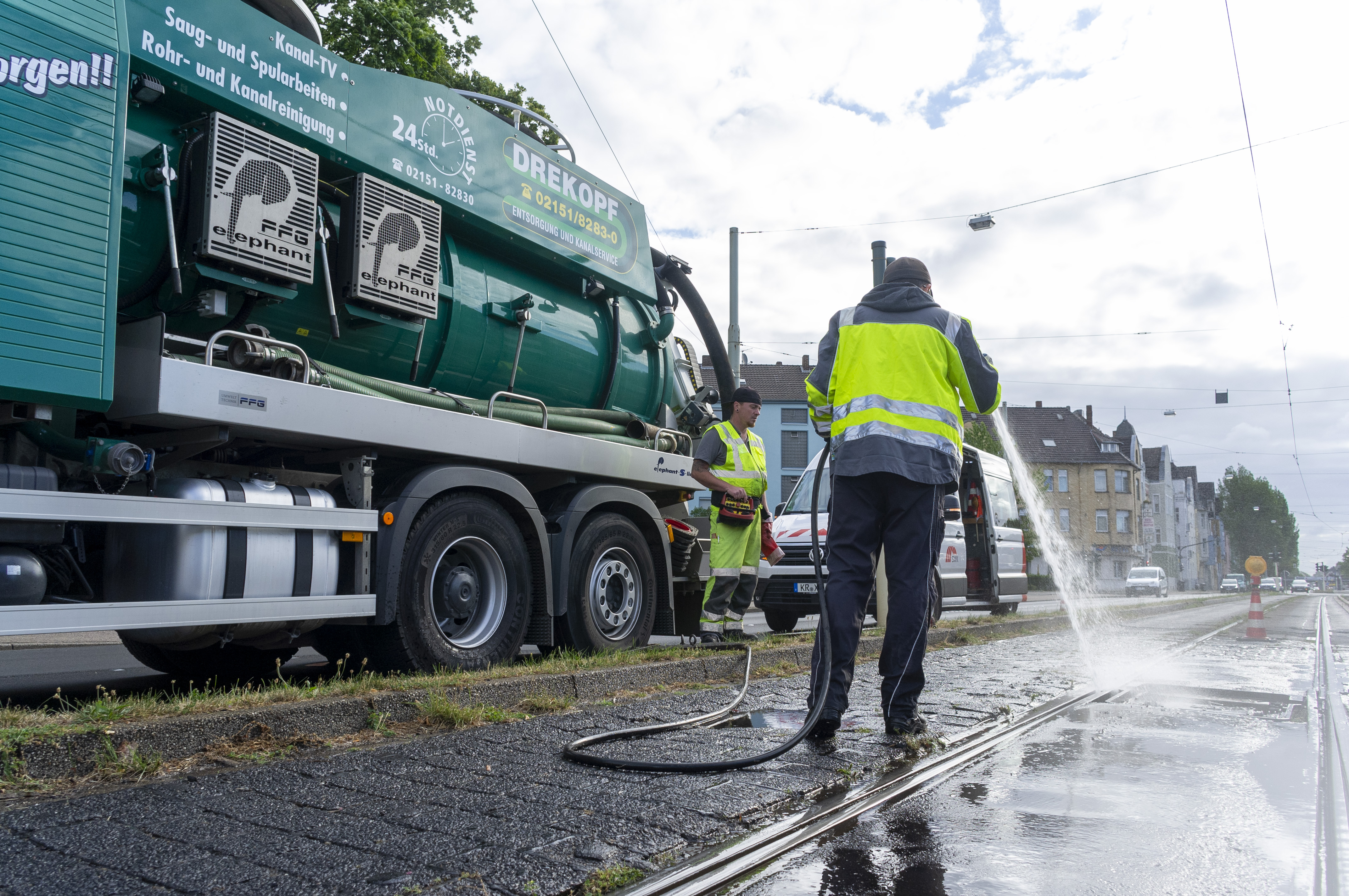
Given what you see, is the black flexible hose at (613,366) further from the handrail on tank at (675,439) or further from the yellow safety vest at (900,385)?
the yellow safety vest at (900,385)

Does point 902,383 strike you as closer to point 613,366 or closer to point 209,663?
point 613,366

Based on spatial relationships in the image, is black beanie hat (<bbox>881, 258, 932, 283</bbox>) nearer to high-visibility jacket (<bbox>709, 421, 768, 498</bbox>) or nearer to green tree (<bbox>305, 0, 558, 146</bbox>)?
high-visibility jacket (<bbox>709, 421, 768, 498</bbox>)

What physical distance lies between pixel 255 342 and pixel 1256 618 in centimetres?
1522

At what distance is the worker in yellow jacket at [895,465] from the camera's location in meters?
4.08

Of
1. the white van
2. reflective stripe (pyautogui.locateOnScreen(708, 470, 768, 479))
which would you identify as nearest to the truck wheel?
reflective stripe (pyautogui.locateOnScreen(708, 470, 768, 479))

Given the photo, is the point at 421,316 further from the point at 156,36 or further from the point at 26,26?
the point at 26,26

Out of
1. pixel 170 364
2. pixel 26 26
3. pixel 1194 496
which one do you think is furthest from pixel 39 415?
pixel 1194 496

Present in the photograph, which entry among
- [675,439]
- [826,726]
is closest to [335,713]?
[826,726]

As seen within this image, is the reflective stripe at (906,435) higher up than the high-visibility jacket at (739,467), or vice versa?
the high-visibility jacket at (739,467)

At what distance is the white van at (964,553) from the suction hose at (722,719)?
5.87 metres

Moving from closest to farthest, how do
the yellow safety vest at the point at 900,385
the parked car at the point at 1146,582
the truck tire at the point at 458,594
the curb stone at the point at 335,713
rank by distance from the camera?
1. the curb stone at the point at 335,713
2. the yellow safety vest at the point at 900,385
3. the truck tire at the point at 458,594
4. the parked car at the point at 1146,582

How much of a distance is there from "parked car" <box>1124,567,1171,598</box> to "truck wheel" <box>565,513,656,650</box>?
155ft

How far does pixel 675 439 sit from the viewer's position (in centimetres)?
723

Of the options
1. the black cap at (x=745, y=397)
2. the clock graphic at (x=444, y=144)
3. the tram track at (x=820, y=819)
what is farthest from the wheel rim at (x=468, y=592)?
the tram track at (x=820, y=819)
